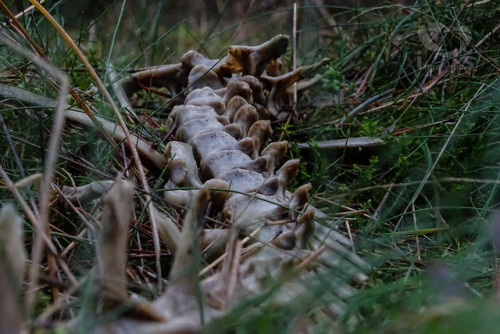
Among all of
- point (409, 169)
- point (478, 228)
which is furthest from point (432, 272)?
point (409, 169)

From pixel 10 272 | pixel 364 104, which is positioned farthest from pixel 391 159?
pixel 10 272

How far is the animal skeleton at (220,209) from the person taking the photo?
67 cm

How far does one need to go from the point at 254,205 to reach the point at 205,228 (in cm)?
10

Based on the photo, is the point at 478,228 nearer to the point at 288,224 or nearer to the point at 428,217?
the point at 428,217

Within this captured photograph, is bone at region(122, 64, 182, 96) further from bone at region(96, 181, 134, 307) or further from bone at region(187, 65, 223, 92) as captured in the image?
bone at region(96, 181, 134, 307)

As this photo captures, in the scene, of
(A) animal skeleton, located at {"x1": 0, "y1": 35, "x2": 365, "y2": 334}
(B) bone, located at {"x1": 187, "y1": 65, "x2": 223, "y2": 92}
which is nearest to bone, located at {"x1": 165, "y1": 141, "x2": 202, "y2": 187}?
(A) animal skeleton, located at {"x1": 0, "y1": 35, "x2": 365, "y2": 334}

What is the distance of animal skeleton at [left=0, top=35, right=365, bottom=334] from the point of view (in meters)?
0.67

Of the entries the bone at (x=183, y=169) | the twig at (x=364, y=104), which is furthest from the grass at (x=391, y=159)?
the bone at (x=183, y=169)

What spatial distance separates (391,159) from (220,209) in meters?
0.54

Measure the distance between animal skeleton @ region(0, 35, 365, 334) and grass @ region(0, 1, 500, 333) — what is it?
2.1 inches

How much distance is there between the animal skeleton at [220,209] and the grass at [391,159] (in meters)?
0.05

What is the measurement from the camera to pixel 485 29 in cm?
172

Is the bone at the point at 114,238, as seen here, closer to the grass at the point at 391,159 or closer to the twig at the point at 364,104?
the grass at the point at 391,159

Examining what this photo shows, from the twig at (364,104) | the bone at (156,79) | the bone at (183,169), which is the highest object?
the bone at (156,79)
